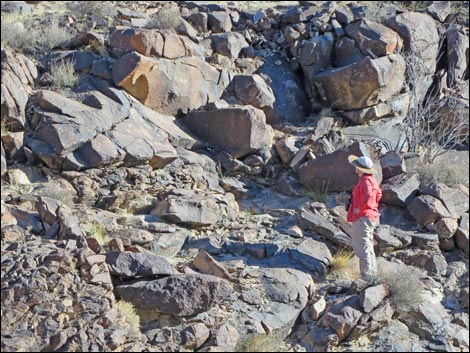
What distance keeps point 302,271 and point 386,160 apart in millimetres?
3570

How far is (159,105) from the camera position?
509 inches

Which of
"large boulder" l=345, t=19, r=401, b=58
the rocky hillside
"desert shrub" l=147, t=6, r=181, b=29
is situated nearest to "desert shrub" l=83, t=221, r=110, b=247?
the rocky hillside

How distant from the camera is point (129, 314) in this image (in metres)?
7.76

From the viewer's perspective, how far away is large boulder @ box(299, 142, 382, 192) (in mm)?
11688

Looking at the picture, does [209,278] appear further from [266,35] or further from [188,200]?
[266,35]

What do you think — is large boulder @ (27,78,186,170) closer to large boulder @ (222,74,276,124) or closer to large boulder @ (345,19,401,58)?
large boulder @ (222,74,276,124)

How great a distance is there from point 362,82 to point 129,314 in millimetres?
8128

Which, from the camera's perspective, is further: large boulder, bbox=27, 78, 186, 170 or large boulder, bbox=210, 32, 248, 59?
large boulder, bbox=210, 32, 248, 59

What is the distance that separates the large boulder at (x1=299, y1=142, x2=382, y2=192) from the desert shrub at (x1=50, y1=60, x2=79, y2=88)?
4.43 m

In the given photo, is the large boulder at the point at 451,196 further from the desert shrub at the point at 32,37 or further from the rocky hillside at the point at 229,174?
the desert shrub at the point at 32,37

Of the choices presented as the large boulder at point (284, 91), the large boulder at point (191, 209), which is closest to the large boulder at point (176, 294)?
the large boulder at point (191, 209)

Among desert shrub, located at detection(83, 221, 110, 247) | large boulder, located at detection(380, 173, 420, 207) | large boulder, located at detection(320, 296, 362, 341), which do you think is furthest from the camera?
large boulder, located at detection(380, 173, 420, 207)

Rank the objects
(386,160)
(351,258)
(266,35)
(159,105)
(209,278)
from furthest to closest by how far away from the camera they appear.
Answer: (266,35) → (159,105) → (386,160) → (351,258) → (209,278)

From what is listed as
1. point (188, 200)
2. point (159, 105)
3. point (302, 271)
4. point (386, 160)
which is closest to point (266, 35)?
point (159, 105)
